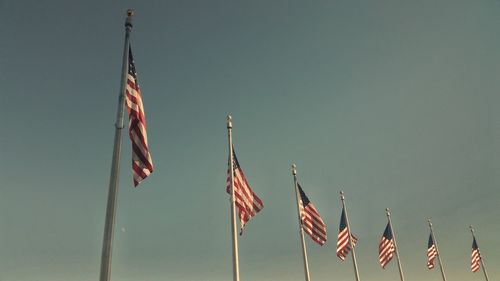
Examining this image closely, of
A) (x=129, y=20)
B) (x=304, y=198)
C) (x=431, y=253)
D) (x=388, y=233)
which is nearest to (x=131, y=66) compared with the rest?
(x=129, y=20)

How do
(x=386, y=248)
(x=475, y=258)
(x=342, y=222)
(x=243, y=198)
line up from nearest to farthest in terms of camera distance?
(x=243, y=198)
(x=342, y=222)
(x=386, y=248)
(x=475, y=258)

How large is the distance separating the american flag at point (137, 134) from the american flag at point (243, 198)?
828cm

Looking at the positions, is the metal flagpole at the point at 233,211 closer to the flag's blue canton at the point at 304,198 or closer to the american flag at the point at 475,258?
the flag's blue canton at the point at 304,198

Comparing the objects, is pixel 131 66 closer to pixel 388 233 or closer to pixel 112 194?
A: pixel 112 194

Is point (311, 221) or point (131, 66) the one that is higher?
point (131, 66)

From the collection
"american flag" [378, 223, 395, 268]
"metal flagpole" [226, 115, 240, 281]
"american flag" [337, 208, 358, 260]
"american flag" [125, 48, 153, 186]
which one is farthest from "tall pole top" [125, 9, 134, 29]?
"american flag" [378, 223, 395, 268]

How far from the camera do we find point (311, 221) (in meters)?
25.7

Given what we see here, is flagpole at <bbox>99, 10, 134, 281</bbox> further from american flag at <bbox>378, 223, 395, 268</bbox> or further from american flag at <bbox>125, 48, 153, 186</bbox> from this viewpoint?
american flag at <bbox>378, 223, 395, 268</bbox>

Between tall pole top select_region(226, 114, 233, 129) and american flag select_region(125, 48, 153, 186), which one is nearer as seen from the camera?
american flag select_region(125, 48, 153, 186)

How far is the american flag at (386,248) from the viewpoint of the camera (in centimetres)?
3627

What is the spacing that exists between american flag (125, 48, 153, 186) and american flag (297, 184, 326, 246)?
50.2ft

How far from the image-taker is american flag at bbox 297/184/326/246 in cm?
2527

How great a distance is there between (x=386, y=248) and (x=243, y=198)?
2239 centimetres

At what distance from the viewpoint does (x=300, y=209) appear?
83.3 ft
